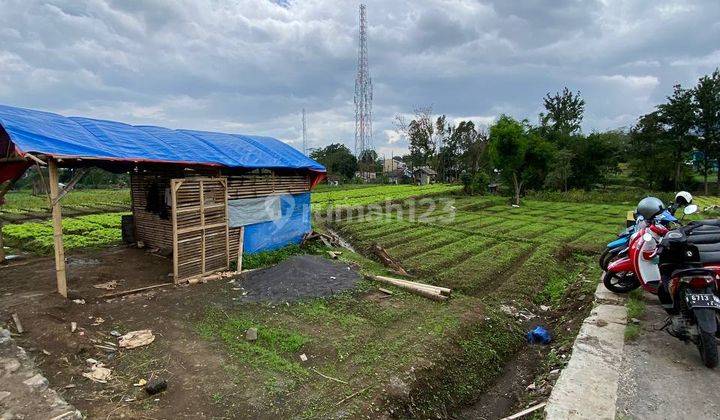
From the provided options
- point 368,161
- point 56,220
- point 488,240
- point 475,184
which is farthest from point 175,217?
point 368,161

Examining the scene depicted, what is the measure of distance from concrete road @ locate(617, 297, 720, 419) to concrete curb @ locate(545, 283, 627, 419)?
0.10 m

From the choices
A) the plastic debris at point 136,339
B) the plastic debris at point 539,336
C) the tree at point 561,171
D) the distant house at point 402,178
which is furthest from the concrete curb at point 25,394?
the distant house at point 402,178

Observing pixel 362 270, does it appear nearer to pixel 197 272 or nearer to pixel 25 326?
pixel 197 272

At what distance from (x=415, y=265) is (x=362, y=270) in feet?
6.25

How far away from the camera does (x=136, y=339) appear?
17.8ft

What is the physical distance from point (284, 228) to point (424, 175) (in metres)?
39.2

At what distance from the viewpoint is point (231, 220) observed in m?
9.20

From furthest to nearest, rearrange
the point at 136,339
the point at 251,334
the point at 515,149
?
the point at 515,149 → the point at 251,334 → the point at 136,339

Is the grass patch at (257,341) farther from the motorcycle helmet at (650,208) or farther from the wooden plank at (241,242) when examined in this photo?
the motorcycle helmet at (650,208)

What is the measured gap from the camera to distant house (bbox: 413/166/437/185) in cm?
4838

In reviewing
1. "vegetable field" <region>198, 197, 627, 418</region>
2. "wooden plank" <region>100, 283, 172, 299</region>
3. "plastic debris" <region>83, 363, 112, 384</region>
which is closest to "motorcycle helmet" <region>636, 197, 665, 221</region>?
"vegetable field" <region>198, 197, 627, 418</region>

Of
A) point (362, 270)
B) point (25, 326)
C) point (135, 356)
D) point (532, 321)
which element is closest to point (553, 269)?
point (532, 321)

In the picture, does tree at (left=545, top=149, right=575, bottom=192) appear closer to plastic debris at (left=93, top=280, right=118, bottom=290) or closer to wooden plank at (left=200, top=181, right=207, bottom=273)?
wooden plank at (left=200, top=181, right=207, bottom=273)

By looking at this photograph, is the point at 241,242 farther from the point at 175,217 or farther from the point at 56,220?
the point at 56,220
